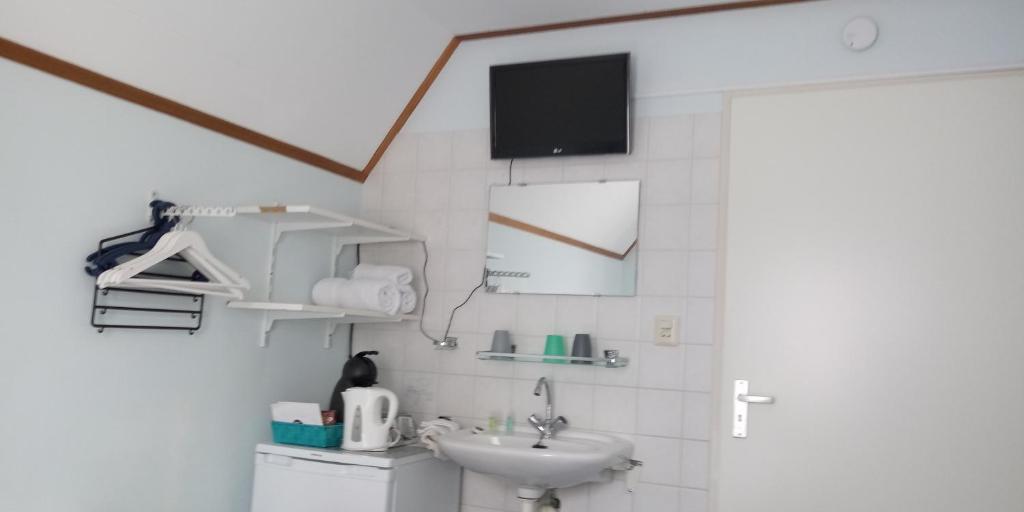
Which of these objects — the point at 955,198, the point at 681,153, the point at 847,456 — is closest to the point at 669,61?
the point at 681,153

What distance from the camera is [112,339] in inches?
90.3

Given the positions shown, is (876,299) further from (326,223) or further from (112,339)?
(112,339)

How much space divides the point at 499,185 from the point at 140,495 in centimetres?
169

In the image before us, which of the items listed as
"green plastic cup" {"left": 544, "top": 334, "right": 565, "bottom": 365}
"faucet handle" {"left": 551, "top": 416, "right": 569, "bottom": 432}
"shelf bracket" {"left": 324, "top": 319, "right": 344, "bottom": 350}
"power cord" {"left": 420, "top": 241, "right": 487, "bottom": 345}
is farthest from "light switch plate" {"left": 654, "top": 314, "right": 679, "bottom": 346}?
"shelf bracket" {"left": 324, "top": 319, "right": 344, "bottom": 350}

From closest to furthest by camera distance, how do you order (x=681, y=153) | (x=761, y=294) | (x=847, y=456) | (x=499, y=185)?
(x=847, y=456) < (x=761, y=294) < (x=681, y=153) < (x=499, y=185)

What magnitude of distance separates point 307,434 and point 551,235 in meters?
1.16

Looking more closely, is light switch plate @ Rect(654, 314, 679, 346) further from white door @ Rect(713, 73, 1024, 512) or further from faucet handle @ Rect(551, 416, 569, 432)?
faucet handle @ Rect(551, 416, 569, 432)

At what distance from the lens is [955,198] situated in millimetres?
2543

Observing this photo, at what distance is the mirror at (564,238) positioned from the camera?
116 inches

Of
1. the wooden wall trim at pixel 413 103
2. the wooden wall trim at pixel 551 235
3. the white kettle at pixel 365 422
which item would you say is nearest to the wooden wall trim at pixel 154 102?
the wooden wall trim at pixel 413 103

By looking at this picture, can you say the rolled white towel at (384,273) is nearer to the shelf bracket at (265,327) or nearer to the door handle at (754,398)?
the shelf bracket at (265,327)

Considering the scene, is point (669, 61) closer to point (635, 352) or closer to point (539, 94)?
point (539, 94)

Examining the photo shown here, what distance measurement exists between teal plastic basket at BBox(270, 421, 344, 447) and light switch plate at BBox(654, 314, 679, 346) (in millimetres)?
1177

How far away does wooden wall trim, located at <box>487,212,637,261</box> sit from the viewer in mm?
2965
